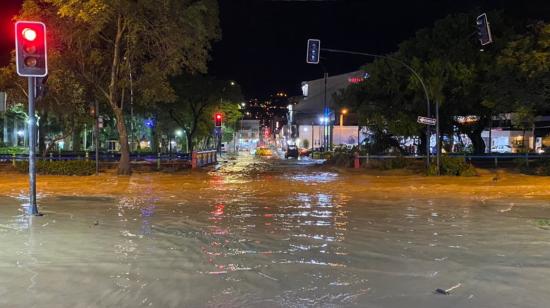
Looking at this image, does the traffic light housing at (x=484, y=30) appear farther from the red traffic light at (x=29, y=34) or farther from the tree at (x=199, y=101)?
the tree at (x=199, y=101)

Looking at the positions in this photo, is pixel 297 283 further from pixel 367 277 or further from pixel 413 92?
pixel 413 92

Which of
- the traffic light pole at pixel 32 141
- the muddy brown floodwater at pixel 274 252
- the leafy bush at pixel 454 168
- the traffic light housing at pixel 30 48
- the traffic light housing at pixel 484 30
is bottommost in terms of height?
the muddy brown floodwater at pixel 274 252

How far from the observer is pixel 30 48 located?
13711 millimetres

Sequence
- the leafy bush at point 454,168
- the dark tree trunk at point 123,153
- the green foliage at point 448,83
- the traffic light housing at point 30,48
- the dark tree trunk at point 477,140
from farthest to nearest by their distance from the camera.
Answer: the dark tree trunk at point 477,140
the green foliage at point 448,83
the dark tree trunk at point 123,153
the leafy bush at point 454,168
the traffic light housing at point 30,48

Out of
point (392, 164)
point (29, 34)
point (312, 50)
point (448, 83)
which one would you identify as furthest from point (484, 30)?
point (448, 83)

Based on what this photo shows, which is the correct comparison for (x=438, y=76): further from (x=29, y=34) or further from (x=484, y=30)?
(x=29, y=34)

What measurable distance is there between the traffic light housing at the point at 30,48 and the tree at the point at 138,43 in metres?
13.2

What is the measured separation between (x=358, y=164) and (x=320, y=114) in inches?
2650

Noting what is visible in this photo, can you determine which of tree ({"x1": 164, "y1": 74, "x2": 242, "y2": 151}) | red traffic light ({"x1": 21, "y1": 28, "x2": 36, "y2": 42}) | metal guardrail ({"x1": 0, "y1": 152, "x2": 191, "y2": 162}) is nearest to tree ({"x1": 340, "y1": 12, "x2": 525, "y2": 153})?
metal guardrail ({"x1": 0, "y1": 152, "x2": 191, "y2": 162})

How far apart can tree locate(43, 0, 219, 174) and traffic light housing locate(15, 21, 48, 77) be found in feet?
43.5

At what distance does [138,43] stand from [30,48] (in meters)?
18.3

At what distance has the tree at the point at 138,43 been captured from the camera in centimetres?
2856

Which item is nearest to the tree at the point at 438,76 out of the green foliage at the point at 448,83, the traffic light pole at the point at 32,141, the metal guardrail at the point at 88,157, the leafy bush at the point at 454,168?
the green foliage at the point at 448,83

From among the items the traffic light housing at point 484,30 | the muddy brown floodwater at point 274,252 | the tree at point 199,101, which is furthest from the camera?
the tree at point 199,101
